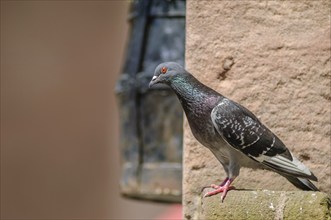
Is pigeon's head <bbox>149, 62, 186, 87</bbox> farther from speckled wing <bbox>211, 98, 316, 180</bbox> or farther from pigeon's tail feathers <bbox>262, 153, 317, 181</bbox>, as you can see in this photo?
pigeon's tail feathers <bbox>262, 153, 317, 181</bbox>

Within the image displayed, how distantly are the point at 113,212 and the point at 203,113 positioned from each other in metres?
6.68

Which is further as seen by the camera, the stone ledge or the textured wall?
the textured wall

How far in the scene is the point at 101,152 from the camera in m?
10.9

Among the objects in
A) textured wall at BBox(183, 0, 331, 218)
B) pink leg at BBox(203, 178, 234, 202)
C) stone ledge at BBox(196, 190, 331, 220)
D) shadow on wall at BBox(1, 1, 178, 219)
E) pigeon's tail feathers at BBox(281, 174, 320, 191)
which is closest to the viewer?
stone ledge at BBox(196, 190, 331, 220)

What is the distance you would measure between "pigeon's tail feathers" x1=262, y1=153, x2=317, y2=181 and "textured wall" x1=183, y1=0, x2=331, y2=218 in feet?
1.02

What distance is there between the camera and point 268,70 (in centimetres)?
468

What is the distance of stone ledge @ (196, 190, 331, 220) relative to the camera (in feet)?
13.7

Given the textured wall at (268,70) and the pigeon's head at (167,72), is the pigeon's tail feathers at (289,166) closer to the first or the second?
the textured wall at (268,70)

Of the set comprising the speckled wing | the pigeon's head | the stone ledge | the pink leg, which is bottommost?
the stone ledge

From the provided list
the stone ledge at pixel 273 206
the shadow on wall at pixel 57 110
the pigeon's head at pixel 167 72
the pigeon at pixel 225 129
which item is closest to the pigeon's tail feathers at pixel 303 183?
the pigeon at pixel 225 129

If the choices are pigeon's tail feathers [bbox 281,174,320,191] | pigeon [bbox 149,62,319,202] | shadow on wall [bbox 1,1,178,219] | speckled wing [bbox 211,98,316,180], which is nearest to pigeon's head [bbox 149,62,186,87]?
pigeon [bbox 149,62,319,202]

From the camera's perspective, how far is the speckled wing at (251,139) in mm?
4316

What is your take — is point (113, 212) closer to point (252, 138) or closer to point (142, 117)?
point (142, 117)

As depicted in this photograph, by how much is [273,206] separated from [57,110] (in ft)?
22.1
